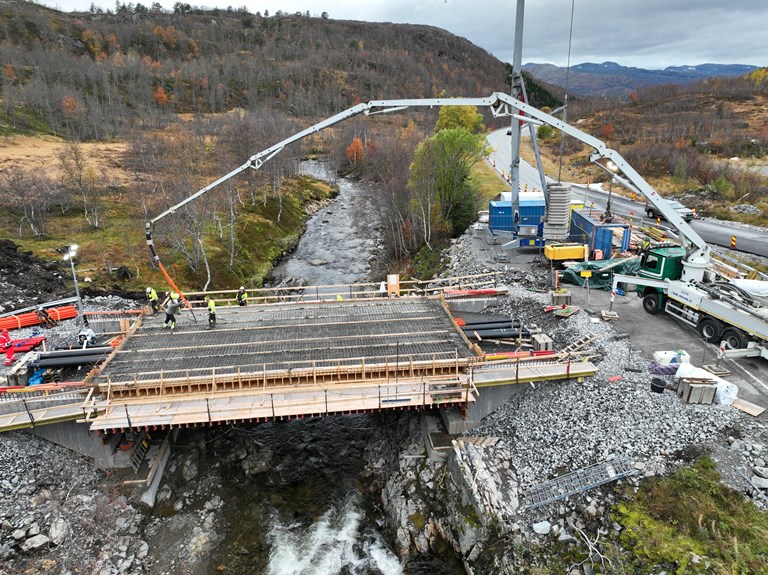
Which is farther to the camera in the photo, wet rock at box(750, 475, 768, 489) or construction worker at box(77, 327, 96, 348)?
construction worker at box(77, 327, 96, 348)

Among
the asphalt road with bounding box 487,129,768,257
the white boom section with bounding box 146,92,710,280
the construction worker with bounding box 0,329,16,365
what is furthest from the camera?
the asphalt road with bounding box 487,129,768,257

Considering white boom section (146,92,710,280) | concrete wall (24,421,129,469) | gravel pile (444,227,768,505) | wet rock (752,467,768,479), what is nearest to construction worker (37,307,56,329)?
white boom section (146,92,710,280)

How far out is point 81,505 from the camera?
1766 centimetres

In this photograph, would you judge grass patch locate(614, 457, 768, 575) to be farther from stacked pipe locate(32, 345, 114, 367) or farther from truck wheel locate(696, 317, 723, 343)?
stacked pipe locate(32, 345, 114, 367)

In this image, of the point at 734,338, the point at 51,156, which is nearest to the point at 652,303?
the point at 734,338

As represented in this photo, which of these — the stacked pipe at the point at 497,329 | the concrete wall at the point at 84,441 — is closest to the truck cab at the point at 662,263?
the stacked pipe at the point at 497,329

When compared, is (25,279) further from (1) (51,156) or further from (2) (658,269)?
(1) (51,156)

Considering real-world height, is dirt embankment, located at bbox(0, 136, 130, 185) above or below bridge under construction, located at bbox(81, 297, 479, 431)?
above

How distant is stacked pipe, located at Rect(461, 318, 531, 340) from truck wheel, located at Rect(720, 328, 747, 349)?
27.6ft

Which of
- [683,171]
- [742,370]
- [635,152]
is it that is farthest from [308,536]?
[635,152]

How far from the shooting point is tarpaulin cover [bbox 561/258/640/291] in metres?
28.7

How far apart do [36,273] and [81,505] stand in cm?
2437

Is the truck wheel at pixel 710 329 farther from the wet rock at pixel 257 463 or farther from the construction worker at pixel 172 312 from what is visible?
the construction worker at pixel 172 312

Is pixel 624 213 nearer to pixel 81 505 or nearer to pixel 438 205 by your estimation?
pixel 438 205
